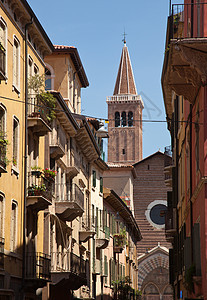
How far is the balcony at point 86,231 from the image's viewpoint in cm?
3709

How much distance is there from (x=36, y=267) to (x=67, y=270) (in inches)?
256

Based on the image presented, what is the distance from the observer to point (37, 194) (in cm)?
2308

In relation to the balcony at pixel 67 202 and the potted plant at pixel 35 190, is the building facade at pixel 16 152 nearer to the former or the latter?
the potted plant at pixel 35 190

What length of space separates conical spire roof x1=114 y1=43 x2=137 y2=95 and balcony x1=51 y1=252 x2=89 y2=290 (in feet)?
351

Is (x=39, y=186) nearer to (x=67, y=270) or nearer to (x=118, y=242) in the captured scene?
(x=67, y=270)

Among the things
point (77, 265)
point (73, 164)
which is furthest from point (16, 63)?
point (73, 164)

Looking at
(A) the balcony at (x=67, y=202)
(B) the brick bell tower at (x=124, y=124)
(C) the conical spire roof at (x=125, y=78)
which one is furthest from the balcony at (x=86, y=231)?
(C) the conical spire roof at (x=125, y=78)

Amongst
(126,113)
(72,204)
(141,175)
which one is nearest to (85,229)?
(72,204)

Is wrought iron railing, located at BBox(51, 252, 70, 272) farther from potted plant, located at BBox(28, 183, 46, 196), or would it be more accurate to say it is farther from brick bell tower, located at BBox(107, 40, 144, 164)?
brick bell tower, located at BBox(107, 40, 144, 164)

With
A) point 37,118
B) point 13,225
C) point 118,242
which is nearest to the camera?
point 13,225

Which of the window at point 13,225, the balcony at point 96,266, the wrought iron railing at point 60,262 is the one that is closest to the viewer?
the window at point 13,225

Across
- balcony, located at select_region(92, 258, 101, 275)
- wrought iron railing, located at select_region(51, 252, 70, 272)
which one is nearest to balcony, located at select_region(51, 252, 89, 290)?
wrought iron railing, located at select_region(51, 252, 70, 272)

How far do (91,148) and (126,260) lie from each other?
93.4 feet

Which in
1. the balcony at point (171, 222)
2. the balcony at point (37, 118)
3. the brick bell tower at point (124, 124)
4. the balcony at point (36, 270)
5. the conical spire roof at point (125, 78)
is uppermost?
the conical spire roof at point (125, 78)
